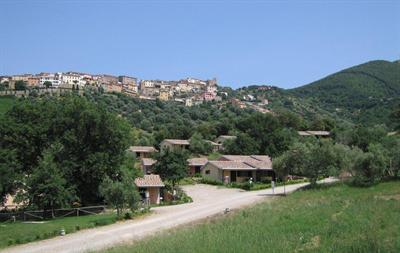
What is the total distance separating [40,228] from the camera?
33031 mm

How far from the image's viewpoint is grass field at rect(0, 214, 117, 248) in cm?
2951

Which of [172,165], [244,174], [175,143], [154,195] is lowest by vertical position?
[154,195]

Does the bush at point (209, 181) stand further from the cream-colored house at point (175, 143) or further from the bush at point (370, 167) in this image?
the cream-colored house at point (175, 143)

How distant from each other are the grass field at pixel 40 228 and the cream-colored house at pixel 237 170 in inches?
1340

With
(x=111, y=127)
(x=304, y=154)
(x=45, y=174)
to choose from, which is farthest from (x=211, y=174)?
(x=45, y=174)

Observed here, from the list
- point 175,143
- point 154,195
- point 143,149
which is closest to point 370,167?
point 154,195

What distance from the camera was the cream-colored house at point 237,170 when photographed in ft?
232

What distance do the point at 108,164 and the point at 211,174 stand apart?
3041 centimetres

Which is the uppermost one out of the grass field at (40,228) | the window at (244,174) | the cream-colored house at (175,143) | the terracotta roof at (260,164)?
the cream-colored house at (175,143)

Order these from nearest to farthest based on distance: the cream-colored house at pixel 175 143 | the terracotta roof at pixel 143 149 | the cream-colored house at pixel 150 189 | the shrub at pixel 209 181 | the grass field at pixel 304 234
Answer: the grass field at pixel 304 234 → the cream-colored house at pixel 150 189 → the shrub at pixel 209 181 → the terracotta roof at pixel 143 149 → the cream-colored house at pixel 175 143

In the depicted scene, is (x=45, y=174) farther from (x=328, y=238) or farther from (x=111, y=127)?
(x=328, y=238)

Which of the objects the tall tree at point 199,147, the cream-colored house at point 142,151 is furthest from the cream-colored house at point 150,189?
the tall tree at point 199,147

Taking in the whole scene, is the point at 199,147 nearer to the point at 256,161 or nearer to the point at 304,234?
the point at 256,161

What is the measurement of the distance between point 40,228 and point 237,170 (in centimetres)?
4232
